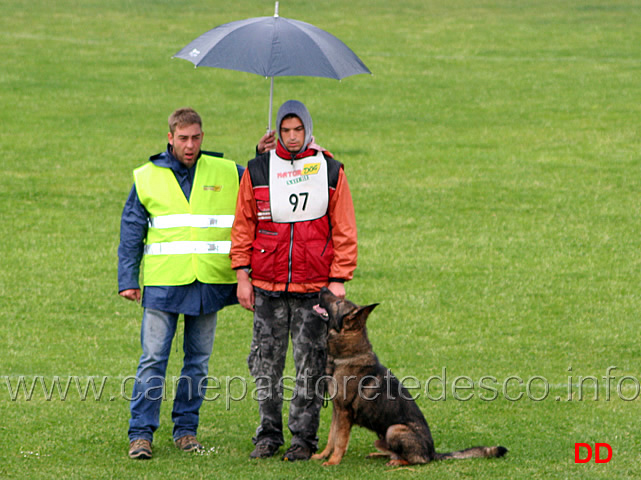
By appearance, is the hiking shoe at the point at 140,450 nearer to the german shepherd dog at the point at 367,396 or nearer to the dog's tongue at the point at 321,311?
the german shepherd dog at the point at 367,396

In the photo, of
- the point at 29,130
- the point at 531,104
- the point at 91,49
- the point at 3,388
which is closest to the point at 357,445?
the point at 3,388

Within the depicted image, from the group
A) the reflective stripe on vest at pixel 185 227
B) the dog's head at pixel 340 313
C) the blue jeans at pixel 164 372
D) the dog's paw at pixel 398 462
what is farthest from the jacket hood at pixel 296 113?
the dog's paw at pixel 398 462

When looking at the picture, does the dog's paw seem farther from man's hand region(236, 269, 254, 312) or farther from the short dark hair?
the short dark hair

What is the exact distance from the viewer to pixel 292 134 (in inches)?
264

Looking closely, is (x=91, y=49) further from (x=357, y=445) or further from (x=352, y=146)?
(x=357, y=445)

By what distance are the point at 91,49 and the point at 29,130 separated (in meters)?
8.48

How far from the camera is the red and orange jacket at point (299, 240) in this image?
6.79 meters

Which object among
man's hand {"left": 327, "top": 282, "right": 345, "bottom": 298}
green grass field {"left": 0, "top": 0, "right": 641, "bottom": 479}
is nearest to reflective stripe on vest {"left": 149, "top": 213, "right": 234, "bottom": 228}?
man's hand {"left": 327, "top": 282, "right": 345, "bottom": 298}

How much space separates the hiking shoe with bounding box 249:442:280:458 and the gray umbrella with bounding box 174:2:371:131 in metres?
Answer: 2.51

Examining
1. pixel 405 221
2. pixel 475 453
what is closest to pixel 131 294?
pixel 475 453

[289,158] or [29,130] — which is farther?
[29,130]

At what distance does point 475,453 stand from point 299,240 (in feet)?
6.49

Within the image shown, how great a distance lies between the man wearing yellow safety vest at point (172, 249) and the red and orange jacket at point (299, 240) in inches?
10.3

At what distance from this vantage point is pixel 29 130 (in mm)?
21000
